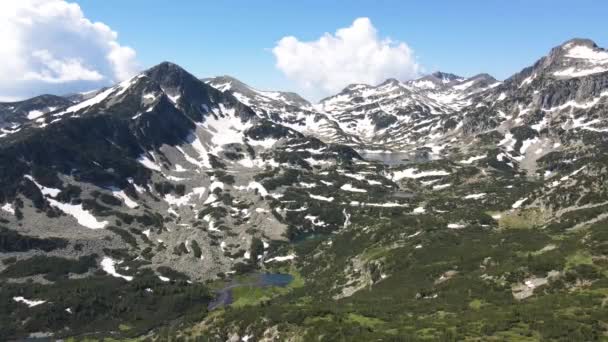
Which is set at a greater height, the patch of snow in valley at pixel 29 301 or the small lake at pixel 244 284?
the patch of snow in valley at pixel 29 301

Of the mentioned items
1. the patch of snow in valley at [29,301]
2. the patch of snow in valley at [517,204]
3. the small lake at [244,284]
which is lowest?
the small lake at [244,284]

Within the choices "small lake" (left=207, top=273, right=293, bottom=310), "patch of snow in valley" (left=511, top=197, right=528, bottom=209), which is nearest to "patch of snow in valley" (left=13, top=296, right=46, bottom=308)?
"small lake" (left=207, top=273, right=293, bottom=310)

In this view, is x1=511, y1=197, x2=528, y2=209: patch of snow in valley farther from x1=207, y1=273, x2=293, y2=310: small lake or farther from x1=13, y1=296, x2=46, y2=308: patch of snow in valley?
x1=13, y1=296, x2=46, y2=308: patch of snow in valley

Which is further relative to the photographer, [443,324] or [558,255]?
[558,255]

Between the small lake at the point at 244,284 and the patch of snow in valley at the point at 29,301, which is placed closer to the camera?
the small lake at the point at 244,284

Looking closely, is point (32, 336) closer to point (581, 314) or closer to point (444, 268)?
point (444, 268)

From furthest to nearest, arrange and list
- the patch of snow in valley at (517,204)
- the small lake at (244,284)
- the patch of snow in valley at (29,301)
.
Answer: the patch of snow in valley at (517,204) < the patch of snow in valley at (29,301) < the small lake at (244,284)

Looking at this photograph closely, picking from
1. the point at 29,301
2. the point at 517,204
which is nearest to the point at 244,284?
the point at 29,301

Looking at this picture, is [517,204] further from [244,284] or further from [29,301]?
[29,301]

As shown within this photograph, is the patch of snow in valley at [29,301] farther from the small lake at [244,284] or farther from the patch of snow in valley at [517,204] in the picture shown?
the patch of snow in valley at [517,204]

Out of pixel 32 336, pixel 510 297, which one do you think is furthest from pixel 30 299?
pixel 510 297

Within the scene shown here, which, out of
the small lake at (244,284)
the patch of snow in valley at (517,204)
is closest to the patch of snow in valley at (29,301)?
the small lake at (244,284)
